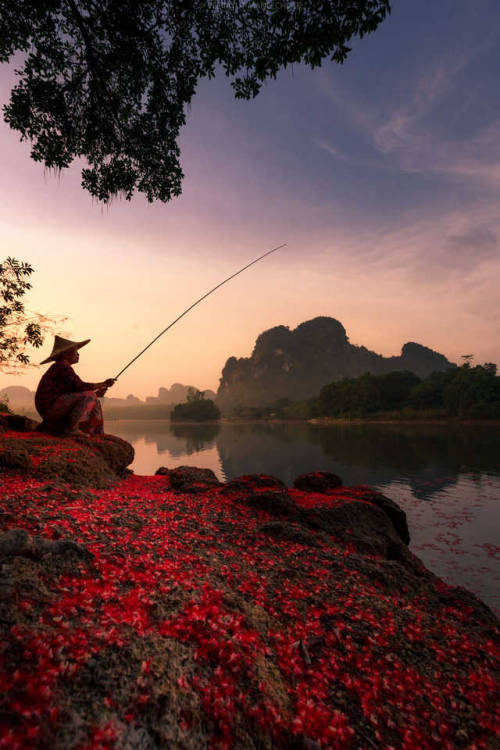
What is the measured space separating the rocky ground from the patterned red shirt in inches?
128

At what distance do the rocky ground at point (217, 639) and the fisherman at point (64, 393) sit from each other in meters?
3.24

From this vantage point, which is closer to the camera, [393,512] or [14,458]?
[14,458]

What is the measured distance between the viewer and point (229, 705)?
286 centimetres

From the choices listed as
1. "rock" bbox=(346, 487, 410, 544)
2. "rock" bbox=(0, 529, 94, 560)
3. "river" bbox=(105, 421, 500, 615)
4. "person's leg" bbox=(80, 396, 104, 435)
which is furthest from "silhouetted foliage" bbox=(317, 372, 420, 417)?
"rock" bbox=(0, 529, 94, 560)

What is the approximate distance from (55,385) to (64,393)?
1.17 feet

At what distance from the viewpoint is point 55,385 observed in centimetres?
1019

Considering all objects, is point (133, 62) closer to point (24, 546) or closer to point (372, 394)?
point (24, 546)

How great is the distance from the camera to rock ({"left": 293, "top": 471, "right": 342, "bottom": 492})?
465 inches

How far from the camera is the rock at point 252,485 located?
982cm

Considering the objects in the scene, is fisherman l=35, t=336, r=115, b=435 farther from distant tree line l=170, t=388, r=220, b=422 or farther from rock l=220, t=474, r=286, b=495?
distant tree line l=170, t=388, r=220, b=422

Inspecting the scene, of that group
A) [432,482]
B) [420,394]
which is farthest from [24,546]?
[420,394]

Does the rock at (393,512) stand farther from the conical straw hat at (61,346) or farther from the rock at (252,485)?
the conical straw hat at (61,346)

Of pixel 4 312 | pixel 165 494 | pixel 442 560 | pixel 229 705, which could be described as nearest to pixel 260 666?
pixel 229 705

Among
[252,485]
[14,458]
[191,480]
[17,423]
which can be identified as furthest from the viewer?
[17,423]
